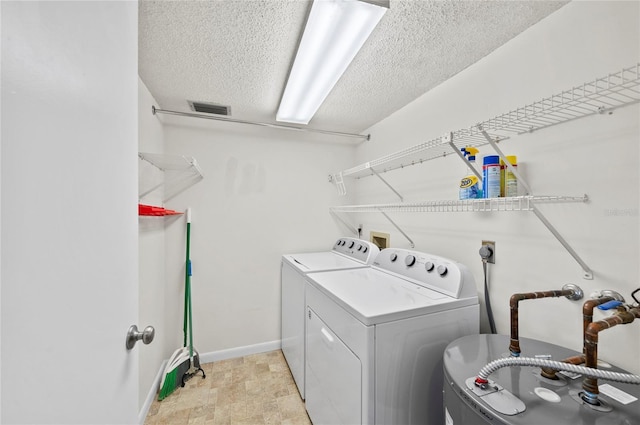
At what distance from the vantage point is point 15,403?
374 millimetres

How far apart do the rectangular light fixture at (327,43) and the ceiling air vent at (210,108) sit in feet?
2.39

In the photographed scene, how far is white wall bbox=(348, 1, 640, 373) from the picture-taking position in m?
0.99

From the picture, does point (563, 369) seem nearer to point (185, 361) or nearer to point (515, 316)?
point (515, 316)

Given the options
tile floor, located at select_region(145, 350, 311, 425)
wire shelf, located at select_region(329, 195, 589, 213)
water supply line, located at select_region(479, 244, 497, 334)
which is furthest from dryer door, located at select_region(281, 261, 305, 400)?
water supply line, located at select_region(479, 244, 497, 334)

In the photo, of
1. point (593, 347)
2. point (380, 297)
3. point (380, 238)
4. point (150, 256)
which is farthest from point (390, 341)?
point (150, 256)

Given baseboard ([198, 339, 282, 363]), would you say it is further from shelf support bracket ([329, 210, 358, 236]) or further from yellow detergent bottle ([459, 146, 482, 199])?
yellow detergent bottle ([459, 146, 482, 199])

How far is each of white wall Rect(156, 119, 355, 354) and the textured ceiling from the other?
0.52 m

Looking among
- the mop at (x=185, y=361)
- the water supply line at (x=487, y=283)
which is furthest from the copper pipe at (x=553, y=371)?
A: the mop at (x=185, y=361)

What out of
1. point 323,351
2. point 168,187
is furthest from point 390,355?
point 168,187

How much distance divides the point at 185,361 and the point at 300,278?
1.36m

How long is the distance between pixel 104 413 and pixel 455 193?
1966mm

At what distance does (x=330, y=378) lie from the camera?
1442 mm

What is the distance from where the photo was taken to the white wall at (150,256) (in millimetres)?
1800

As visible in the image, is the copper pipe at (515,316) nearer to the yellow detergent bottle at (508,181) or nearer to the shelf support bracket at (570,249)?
the shelf support bracket at (570,249)
